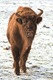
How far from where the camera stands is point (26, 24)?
7.52 metres

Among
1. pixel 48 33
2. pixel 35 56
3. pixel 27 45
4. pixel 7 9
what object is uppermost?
pixel 27 45

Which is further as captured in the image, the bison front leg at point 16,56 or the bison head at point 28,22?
the bison front leg at point 16,56

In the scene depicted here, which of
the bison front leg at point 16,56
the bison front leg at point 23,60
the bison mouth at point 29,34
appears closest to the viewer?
the bison mouth at point 29,34

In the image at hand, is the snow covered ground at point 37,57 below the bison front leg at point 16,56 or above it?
below

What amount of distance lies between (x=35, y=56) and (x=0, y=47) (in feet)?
4.15

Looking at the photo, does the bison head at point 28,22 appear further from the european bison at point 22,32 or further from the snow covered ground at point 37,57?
the snow covered ground at point 37,57

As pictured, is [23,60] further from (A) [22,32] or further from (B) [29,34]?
(B) [29,34]

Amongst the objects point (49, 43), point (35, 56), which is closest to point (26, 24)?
point (35, 56)

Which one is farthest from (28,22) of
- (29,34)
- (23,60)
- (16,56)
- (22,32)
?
(23,60)

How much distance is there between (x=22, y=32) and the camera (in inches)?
305

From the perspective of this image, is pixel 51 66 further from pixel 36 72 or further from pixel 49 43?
pixel 49 43

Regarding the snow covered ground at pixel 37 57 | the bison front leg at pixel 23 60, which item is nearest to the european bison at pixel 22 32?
the bison front leg at pixel 23 60

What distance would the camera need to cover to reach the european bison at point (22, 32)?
24.8 feet

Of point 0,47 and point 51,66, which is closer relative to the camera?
point 51,66
